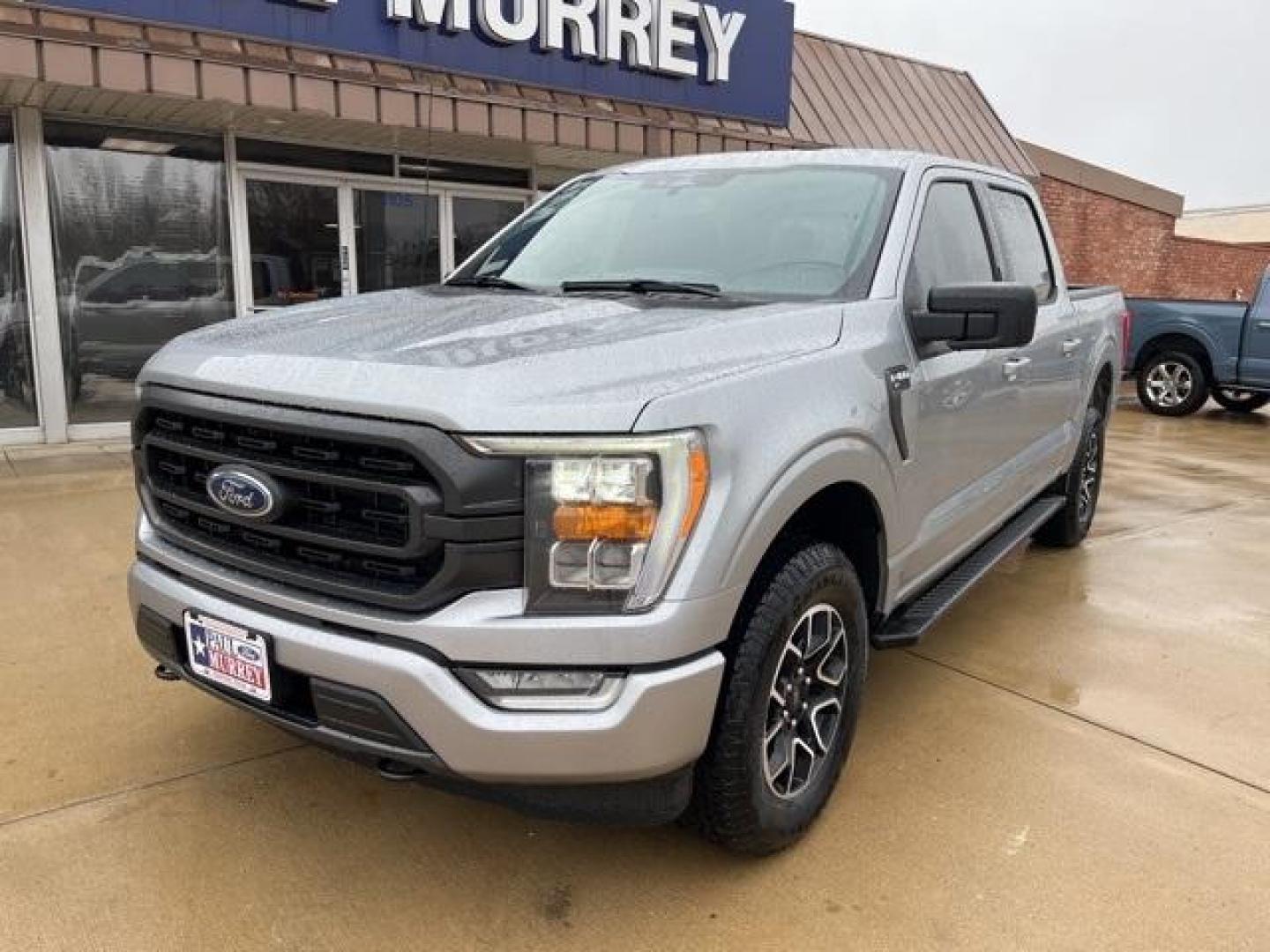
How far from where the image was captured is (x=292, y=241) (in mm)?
9258

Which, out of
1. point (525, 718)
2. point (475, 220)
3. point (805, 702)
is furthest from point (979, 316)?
point (475, 220)

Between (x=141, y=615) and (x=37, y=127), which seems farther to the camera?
(x=37, y=127)

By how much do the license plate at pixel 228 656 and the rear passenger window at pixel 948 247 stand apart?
2.04 m

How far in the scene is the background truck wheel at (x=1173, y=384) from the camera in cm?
1216

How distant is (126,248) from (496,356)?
7484 millimetres

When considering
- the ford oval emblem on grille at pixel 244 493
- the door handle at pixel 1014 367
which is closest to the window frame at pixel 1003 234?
the door handle at pixel 1014 367

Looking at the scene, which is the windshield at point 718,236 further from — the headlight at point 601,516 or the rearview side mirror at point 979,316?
the headlight at point 601,516

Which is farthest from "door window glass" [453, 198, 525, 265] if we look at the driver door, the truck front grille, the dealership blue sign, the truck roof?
the truck front grille

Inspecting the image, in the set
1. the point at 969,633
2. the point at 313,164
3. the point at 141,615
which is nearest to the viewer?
the point at 141,615

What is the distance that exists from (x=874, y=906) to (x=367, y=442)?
5.37ft

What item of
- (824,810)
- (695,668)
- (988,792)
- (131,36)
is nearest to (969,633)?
(988,792)

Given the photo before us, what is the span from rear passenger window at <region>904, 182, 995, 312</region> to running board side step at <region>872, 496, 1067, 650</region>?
0.97 meters

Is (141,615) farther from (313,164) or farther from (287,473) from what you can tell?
(313,164)

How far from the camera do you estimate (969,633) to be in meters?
4.40
